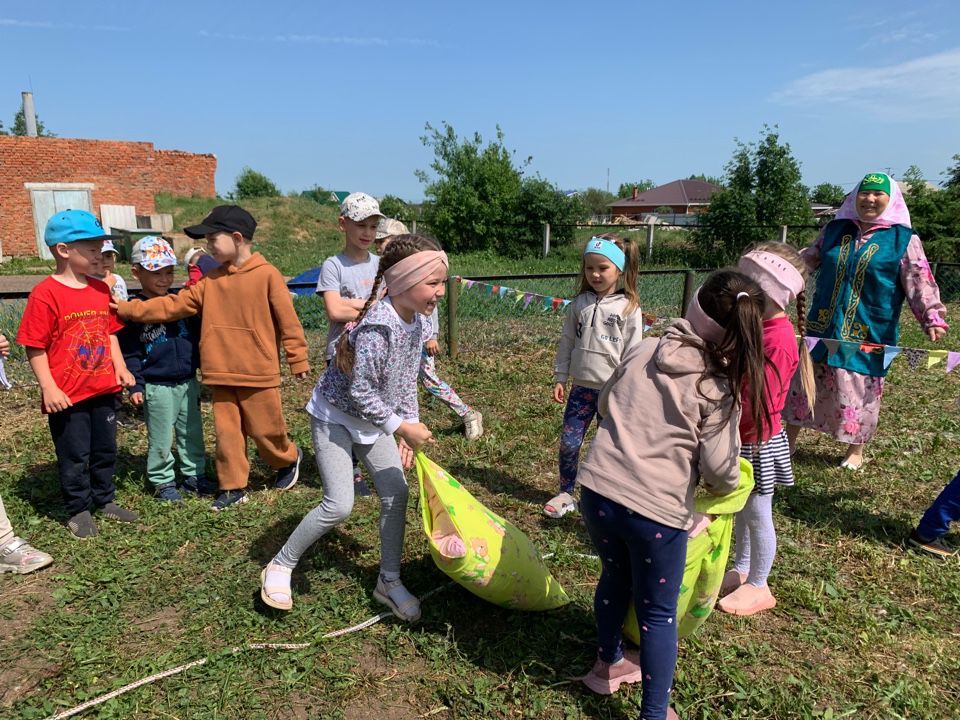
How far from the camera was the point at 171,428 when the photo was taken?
3.83 metres

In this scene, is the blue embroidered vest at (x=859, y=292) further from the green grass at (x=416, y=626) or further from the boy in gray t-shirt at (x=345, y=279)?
the boy in gray t-shirt at (x=345, y=279)

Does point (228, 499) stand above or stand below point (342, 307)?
below

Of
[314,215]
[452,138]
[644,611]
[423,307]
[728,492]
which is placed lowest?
[644,611]

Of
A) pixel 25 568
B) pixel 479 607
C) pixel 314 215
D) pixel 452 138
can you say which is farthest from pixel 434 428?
pixel 452 138

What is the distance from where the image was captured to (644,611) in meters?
2.07

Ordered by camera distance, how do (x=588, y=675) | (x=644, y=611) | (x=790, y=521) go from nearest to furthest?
1. (x=644, y=611)
2. (x=588, y=675)
3. (x=790, y=521)

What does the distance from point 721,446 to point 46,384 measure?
3079 mm

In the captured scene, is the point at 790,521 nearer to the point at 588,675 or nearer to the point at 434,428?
the point at 588,675

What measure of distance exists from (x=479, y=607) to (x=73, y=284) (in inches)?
101

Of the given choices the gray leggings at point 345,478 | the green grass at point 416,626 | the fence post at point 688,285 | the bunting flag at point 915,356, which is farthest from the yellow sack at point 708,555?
the fence post at point 688,285

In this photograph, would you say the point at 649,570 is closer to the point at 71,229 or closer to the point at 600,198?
the point at 71,229

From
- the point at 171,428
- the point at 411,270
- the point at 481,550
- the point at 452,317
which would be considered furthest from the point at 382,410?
the point at 452,317

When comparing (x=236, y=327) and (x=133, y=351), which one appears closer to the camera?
(x=236, y=327)

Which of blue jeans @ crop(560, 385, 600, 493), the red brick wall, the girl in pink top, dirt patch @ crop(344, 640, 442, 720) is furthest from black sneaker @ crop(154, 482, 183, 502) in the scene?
the red brick wall
